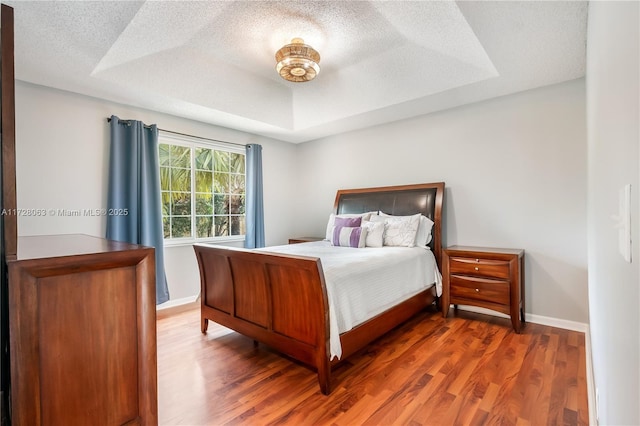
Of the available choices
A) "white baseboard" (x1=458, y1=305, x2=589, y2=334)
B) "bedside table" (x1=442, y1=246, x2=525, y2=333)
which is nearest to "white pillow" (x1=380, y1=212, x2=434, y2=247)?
"bedside table" (x1=442, y1=246, x2=525, y2=333)

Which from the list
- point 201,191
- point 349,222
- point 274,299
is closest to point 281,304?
point 274,299

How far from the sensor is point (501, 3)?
6.38 feet

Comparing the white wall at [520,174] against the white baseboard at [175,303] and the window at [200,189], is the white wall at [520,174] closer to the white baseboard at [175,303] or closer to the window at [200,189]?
the window at [200,189]

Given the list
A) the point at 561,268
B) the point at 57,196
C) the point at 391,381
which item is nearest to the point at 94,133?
the point at 57,196

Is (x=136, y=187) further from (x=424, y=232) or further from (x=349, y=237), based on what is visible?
(x=424, y=232)

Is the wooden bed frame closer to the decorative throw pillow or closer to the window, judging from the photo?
the decorative throw pillow

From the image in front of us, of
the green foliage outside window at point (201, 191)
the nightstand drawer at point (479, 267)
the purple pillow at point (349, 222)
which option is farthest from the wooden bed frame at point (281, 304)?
the green foliage outside window at point (201, 191)

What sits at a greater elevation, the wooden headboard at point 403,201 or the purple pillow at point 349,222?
the wooden headboard at point 403,201

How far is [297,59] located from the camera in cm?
254

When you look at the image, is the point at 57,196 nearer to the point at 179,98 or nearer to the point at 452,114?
the point at 179,98

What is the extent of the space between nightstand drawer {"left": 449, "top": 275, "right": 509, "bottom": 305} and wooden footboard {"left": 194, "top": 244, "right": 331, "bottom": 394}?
6.12ft

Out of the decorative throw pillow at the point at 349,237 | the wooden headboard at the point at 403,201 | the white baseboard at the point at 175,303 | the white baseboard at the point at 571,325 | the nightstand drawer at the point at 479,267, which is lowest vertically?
the white baseboard at the point at 571,325

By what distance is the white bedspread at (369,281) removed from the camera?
6.95 ft

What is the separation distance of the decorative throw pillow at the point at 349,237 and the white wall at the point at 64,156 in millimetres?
2031
